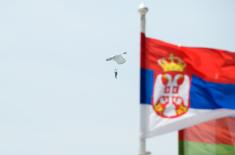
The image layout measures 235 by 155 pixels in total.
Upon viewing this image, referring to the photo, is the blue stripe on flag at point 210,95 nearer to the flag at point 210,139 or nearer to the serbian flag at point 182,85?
the serbian flag at point 182,85

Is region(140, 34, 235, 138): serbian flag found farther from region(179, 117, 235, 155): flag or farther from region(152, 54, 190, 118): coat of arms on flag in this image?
region(179, 117, 235, 155): flag

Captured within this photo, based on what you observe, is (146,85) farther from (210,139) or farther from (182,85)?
(210,139)

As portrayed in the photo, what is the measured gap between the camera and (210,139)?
64.6 ft

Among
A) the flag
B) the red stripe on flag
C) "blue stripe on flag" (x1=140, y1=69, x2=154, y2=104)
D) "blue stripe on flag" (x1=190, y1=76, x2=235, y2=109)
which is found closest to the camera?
"blue stripe on flag" (x1=140, y1=69, x2=154, y2=104)

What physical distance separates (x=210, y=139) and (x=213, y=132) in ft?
0.92

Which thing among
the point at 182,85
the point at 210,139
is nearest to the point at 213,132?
the point at 210,139

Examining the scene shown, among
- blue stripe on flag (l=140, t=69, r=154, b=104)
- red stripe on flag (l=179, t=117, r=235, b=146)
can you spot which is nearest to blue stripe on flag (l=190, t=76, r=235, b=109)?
blue stripe on flag (l=140, t=69, r=154, b=104)

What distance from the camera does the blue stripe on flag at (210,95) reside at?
57.6 ft

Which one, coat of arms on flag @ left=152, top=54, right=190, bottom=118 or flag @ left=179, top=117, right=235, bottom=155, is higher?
coat of arms on flag @ left=152, top=54, right=190, bottom=118

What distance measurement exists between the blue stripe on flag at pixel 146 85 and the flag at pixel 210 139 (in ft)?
9.64

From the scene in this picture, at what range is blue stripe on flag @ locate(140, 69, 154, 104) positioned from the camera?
1702 centimetres

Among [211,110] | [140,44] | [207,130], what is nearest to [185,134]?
[207,130]

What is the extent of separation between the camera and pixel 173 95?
677 inches

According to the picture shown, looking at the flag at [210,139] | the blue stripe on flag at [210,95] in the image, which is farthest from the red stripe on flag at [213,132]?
the blue stripe on flag at [210,95]
